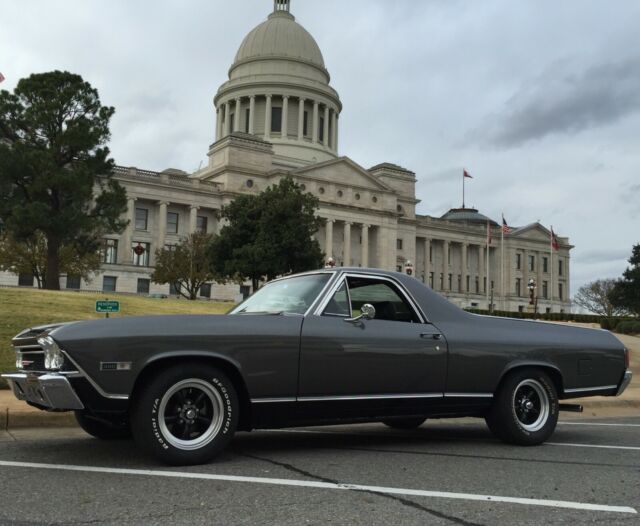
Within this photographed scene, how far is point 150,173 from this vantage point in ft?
233

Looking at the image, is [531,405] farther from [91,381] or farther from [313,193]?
[313,193]

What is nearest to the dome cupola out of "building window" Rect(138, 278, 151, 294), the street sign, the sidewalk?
"building window" Rect(138, 278, 151, 294)

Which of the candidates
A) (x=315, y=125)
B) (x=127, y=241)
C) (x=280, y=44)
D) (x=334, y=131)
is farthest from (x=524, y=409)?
(x=280, y=44)

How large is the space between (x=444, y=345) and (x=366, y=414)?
105 cm

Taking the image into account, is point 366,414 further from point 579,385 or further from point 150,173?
point 150,173

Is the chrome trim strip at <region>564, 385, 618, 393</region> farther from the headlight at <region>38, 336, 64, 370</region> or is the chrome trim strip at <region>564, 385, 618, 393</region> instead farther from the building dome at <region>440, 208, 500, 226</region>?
the building dome at <region>440, 208, 500, 226</region>

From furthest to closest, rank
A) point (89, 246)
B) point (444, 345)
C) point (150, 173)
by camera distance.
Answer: point (150, 173) → point (89, 246) → point (444, 345)

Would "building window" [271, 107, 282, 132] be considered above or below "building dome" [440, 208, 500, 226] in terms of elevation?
above

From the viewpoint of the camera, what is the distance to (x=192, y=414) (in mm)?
5066

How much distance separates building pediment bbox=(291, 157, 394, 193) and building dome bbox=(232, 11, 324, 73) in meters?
20.7

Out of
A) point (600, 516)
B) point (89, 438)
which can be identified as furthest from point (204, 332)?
point (600, 516)

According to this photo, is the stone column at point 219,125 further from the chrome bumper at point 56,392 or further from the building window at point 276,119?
the chrome bumper at point 56,392

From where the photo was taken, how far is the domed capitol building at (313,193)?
70312 mm

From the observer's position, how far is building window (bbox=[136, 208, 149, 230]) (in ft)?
232
